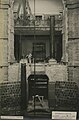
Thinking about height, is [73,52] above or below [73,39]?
below

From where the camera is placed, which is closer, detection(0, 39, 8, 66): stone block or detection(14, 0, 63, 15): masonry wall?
detection(0, 39, 8, 66): stone block

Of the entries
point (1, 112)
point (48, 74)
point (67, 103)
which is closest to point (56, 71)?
point (48, 74)

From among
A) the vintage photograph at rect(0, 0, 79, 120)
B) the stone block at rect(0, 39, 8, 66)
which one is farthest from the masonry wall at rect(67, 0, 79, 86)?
the stone block at rect(0, 39, 8, 66)

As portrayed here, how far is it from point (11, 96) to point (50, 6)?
881mm

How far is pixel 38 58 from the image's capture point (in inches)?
78.5

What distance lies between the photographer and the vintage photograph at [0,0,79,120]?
191cm

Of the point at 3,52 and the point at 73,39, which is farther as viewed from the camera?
the point at 73,39

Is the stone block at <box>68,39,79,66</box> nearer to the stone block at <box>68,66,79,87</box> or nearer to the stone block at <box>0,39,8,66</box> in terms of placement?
the stone block at <box>68,66,79,87</box>

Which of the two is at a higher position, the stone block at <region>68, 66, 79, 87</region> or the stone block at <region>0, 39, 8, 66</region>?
the stone block at <region>0, 39, 8, 66</region>

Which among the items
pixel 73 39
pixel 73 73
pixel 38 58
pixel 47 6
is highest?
pixel 47 6

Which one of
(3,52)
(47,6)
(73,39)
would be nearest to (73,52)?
(73,39)

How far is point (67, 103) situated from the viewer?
1948 millimetres

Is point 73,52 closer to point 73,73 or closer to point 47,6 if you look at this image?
point 73,73

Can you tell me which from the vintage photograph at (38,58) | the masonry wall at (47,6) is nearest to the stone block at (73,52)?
the vintage photograph at (38,58)
